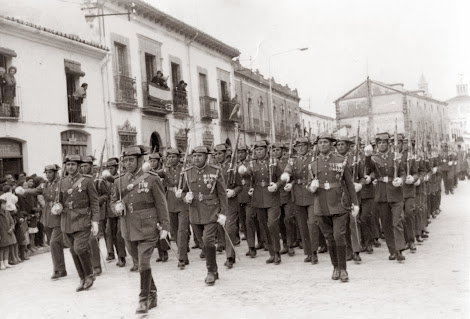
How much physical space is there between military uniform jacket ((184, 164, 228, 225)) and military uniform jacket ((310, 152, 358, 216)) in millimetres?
1282

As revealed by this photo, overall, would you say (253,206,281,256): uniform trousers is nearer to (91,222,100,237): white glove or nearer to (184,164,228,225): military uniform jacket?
(184,164,228,225): military uniform jacket

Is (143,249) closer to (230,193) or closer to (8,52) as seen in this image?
(230,193)

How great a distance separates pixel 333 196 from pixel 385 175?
1.99m

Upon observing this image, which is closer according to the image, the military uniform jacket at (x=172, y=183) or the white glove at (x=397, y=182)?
the white glove at (x=397, y=182)

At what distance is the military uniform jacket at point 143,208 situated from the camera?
21.7 feet

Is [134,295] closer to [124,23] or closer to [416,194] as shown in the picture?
[416,194]

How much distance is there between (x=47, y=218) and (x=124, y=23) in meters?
12.6

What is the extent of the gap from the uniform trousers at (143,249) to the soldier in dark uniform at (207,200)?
107 cm

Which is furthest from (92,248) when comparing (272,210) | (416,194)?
(416,194)

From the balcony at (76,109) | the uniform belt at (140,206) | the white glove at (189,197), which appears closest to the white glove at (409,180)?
the white glove at (189,197)

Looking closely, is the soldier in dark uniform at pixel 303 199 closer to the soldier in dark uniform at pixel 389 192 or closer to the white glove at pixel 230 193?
the white glove at pixel 230 193

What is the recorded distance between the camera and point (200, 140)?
82.1 ft

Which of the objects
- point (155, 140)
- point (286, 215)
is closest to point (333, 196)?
point (286, 215)

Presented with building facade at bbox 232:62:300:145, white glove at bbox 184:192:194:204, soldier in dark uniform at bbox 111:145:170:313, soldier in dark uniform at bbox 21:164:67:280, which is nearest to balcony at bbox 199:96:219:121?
building facade at bbox 232:62:300:145
